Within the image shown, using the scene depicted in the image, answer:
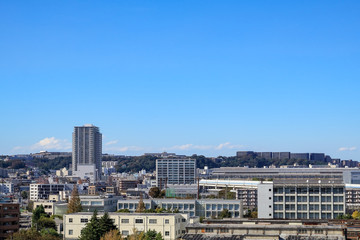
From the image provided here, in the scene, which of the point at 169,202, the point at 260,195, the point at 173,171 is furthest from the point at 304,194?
the point at 173,171

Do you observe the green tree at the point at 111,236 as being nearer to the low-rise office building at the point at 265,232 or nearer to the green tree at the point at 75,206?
the low-rise office building at the point at 265,232

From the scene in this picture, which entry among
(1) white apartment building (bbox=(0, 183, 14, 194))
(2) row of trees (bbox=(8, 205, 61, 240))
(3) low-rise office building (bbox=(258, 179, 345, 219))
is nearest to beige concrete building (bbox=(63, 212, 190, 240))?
(2) row of trees (bbox=(8, 205, 61, 240))

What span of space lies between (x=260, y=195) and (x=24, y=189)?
95.0m

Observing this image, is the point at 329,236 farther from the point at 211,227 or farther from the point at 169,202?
the point at 169,202

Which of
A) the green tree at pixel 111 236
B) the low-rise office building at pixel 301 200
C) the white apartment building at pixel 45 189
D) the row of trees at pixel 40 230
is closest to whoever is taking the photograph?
the green tree at pixel 111 236

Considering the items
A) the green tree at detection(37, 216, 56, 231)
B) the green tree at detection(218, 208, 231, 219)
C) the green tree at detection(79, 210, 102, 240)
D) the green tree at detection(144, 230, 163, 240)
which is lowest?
the green tree at detection(37, 216, 56, 231)

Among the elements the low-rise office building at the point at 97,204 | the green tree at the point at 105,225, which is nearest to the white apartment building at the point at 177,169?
the low-rise office building at the point at 97,204

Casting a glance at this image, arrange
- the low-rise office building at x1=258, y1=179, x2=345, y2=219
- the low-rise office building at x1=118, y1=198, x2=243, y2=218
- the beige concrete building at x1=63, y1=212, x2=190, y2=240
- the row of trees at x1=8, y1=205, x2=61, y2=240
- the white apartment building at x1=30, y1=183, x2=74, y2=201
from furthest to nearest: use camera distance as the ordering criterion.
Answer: the white apartment building at x1=30, y1=183, x2=74, y2=201
the low-rise office building at x1=118, y1=198, x2=243, y2=218
the low-rise office building at x1=258, y1=179, x2=345, y2=219
the beige concrete building at x1=63, y1=212, x2=190, y2=240
the row of trees at x1=8, y1=205, x2=61, y2=240

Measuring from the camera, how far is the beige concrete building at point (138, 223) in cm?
4728

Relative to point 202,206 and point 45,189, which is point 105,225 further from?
point 45,189

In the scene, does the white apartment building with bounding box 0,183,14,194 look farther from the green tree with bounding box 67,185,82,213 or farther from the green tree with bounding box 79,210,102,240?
the green tree with bounding box 79,210,102,240

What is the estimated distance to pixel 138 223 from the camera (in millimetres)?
47875

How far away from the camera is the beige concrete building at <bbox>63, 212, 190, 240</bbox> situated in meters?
47.3

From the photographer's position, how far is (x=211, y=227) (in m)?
39.5
